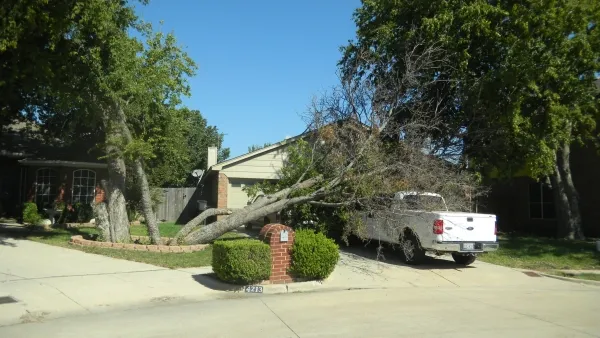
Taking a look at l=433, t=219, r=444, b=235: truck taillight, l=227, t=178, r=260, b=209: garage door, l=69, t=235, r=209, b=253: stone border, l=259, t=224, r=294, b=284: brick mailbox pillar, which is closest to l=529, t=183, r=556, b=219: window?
l=227, t=178, r=260, b=209: garage door

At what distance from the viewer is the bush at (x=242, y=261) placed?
9320 millimetres

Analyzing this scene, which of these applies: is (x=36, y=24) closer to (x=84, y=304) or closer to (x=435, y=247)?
(x=84, y=304)

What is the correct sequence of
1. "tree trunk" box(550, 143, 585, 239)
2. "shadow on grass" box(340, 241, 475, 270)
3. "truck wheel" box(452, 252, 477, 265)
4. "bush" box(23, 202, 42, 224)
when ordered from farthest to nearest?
"tree trunk" box(550, 143, 585, 239) < "bush" box(23, 202, 42, 224) < "truck wheel" box(452, 252, 477, 265) < "shadow on grass" box(340, 241, 475, 270)

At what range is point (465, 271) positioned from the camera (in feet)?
41.0

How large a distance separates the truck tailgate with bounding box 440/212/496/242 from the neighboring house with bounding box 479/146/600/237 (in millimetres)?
9567

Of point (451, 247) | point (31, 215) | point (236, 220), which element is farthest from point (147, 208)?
point (451, 247)

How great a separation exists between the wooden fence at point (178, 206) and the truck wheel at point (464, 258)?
1612 centimetres

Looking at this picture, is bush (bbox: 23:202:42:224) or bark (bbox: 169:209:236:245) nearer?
bark (bbox: 169:209:236:245)

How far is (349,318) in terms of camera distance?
25.1 ft

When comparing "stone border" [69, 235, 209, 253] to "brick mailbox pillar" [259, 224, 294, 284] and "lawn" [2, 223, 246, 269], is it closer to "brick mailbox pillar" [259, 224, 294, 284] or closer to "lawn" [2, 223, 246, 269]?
"lawn" [2, 223, 246, 269]

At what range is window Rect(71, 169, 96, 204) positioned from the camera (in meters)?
22.5

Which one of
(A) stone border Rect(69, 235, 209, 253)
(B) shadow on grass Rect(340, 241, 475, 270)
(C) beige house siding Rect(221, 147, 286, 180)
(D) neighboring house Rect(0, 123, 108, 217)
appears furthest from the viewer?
(D) neighboring house Rect(0, 123, 108, 217)

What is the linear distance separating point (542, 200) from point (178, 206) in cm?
1774

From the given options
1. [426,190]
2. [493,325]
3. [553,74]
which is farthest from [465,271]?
[553,74]
